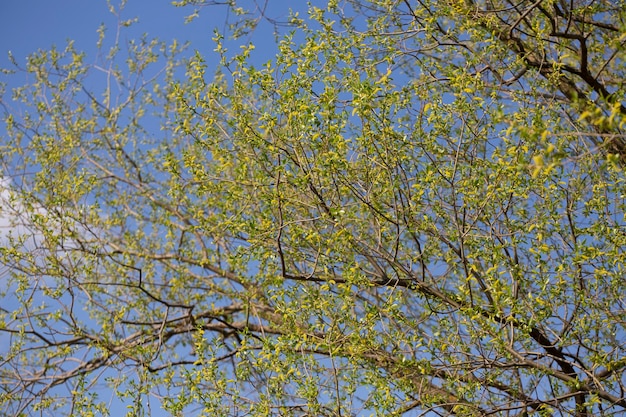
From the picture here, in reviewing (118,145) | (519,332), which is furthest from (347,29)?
(118,145)

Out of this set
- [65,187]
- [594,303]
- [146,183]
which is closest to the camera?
[594,303]

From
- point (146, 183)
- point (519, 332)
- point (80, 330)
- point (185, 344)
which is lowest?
point (519, 332)

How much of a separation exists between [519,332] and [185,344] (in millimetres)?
6050

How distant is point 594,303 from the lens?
7086 mm

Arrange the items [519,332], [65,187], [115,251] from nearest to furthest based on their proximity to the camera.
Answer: [519,332]
[65,187]
[115,251]

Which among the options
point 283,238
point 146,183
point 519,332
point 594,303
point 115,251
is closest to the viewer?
point 519,332

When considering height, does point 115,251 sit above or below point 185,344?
above

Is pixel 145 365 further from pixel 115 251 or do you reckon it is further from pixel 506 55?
pixel 506 55

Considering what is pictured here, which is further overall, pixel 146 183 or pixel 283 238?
pixel 146 183

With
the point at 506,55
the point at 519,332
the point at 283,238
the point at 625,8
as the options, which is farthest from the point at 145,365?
the point at 625,8

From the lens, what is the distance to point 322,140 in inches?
271

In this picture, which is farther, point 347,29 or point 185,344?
point 185,344

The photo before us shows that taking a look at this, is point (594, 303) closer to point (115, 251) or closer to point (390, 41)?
Result: point (390, 41)

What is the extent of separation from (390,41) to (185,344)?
5858 millimetres
